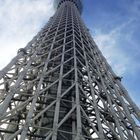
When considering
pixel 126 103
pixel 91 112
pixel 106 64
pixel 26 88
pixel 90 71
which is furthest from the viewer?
pixel 106 64

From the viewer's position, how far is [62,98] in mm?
21484

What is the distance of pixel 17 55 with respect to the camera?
26.9 m

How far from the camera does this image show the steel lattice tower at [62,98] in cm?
1669

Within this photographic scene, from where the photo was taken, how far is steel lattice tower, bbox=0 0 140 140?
54.7 feet

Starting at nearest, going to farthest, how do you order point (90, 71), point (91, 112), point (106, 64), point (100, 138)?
1. point (100, 138)
2. point (91, 112)
3. point (90, 71)
4. point (106, 64)

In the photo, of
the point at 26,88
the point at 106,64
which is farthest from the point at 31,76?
the point at 106,64

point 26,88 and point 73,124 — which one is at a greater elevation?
point 26,88

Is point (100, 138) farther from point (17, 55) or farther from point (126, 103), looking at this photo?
point (17, 55)

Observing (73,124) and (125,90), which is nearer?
(73,124)

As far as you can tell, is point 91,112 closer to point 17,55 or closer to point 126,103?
point 126,103

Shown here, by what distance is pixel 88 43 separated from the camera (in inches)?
1305

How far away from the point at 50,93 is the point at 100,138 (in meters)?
8.33

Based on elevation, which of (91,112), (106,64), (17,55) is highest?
(106,64)

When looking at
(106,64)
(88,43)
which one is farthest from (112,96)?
(88,43)
